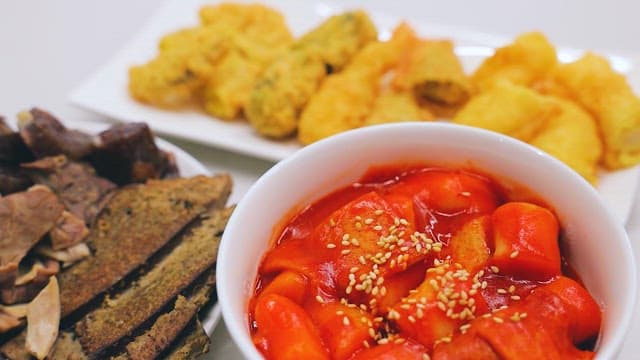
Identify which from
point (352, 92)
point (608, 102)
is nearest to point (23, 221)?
point (352, 92)

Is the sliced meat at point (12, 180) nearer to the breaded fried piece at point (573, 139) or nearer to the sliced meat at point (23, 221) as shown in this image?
the sliced meat at point (23, 221)

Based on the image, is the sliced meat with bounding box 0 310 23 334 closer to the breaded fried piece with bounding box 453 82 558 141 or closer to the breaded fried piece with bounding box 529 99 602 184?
the breaded fried piece with bounding box 453 82 558 141

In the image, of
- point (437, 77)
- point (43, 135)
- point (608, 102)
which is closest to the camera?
point (43, 135)

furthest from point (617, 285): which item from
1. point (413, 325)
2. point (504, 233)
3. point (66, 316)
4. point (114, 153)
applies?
point (114, 153)

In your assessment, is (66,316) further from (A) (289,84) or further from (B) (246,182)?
(A) (289,84)

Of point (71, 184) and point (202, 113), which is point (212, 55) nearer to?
point (202, 113)

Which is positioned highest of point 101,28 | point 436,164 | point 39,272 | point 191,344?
point 436,164

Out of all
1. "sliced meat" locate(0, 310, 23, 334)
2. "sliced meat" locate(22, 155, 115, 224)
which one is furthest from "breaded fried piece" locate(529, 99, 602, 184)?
"sliced meat" locate(0, 310, 23, 334)
